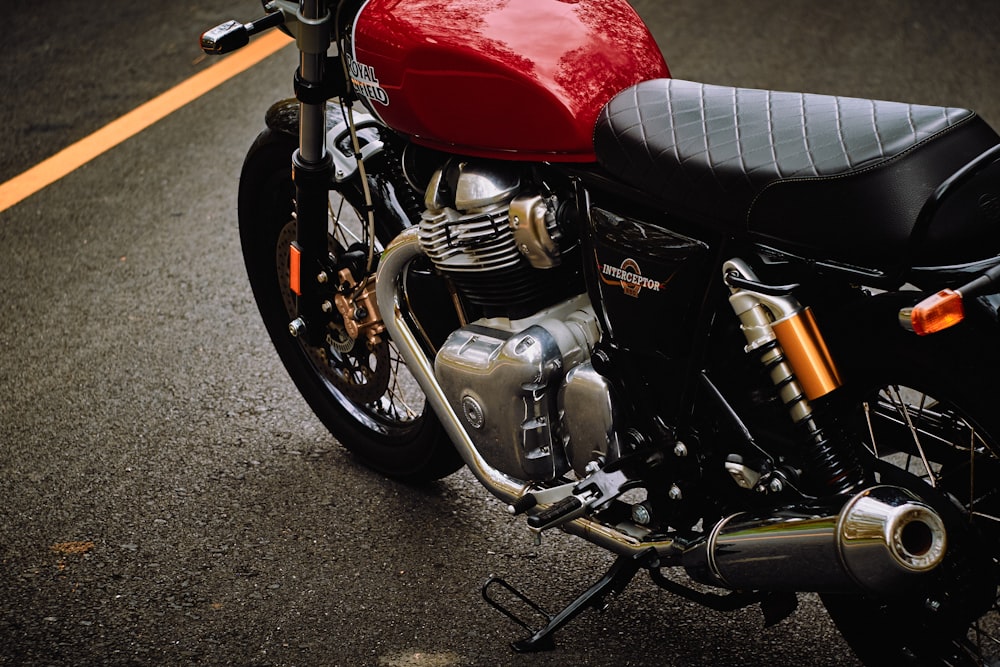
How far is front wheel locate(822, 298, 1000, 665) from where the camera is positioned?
1.75m

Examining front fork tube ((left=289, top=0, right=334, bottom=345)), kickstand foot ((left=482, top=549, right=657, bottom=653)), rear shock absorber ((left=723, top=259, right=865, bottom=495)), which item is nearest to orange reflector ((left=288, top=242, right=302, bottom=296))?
front fork tube ((left=289, top=0, right=334, bottom=345))

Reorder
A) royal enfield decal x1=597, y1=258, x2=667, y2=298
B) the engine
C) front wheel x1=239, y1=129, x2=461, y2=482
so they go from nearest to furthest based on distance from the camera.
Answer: royal enfield decal x1=597, y1=258, x2=667, y2=298
the engine
front wheel x1=239, y1=129, x2=461, y2=482

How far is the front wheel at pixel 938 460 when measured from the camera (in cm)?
175

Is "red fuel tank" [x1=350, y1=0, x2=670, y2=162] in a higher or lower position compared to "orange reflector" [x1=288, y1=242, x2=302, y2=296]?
higher

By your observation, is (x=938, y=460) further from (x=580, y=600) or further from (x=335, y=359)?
(x=335, y=359)

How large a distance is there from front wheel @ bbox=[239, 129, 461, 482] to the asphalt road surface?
13 centimetres

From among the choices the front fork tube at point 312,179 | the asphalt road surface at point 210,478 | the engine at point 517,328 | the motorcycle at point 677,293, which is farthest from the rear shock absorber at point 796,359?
the front fork tube at point 312,179

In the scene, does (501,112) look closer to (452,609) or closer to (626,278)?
(626,278)

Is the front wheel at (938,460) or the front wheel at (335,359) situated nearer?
the front wheel at (938,460)

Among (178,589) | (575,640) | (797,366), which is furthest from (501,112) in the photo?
(178,589)

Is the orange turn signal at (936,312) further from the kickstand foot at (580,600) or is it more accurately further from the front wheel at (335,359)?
the front wheel at (335,359)

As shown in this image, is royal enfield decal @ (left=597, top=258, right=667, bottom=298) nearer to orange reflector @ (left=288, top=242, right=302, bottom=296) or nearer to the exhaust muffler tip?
the exhaust muffler tip

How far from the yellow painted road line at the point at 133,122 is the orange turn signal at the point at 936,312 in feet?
11.7

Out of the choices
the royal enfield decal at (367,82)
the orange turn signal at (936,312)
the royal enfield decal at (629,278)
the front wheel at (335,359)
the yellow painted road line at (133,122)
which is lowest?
the yellow painted road line at (133,122)
